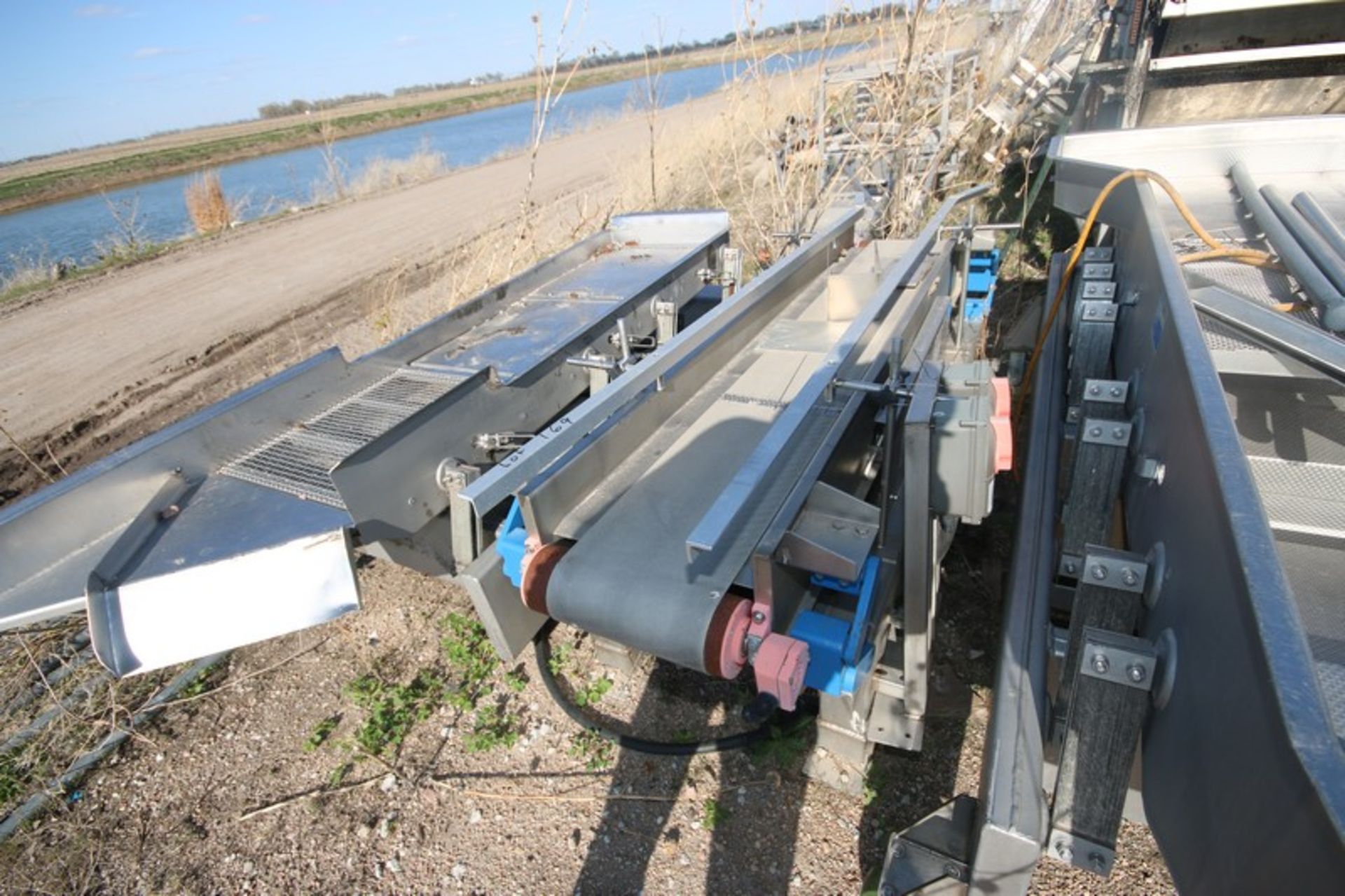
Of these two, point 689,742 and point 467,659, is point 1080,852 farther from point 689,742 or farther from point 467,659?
point 467,659

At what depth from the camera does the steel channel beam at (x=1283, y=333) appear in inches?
47.3

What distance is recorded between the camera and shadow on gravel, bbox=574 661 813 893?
2035 millimetres

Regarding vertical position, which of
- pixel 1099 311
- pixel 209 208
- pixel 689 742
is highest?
pixel 1099 311

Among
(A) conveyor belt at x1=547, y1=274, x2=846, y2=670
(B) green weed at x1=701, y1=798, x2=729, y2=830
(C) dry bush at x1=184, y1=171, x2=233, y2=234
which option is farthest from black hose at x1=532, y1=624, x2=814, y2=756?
(C) dry bush at x1=184, y1=171, x2=233, y2=234

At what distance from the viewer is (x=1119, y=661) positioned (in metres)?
0.93

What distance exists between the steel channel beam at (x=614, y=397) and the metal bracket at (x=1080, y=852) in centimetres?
127

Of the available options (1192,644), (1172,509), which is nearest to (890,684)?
(1172,509)

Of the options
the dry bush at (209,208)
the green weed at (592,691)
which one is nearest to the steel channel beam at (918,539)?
the green weed at (592,691)

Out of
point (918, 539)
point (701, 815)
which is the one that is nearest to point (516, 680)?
point (701, 815)

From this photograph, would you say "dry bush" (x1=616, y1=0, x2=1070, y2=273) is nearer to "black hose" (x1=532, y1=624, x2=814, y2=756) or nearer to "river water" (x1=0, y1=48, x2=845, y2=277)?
"river water" (x1=0, y1=48, x2=845, y2=277)

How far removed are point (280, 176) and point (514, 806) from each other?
24.7 meters

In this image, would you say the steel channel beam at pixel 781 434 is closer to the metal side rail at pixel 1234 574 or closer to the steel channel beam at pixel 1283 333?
the metal side rail at pixel 1234 574

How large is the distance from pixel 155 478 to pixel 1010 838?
2690mm

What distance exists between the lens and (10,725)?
2.68 m
